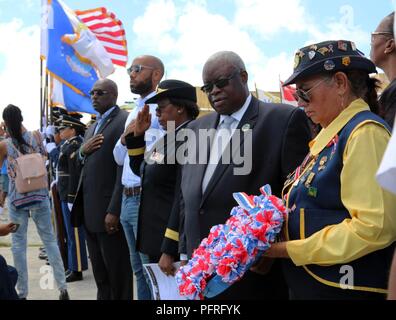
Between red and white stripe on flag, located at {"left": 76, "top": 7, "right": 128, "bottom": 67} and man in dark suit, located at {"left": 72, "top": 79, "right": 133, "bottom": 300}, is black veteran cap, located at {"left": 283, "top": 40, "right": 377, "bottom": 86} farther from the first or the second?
red and white stripe on flag, located at {"left": 76, "top": 7, "right": 128, "bottom": 67}

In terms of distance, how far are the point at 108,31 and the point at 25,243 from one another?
6372 millimetres

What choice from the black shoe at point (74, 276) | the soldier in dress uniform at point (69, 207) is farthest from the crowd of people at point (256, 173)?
the black shoe at point (74, 276)

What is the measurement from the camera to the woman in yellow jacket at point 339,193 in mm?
1953

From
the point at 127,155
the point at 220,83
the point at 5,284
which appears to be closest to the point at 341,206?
the point at 220,83

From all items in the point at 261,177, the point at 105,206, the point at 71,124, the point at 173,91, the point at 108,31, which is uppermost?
the point at 108,31

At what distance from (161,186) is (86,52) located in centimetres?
680

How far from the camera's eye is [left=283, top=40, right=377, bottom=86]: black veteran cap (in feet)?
7.33

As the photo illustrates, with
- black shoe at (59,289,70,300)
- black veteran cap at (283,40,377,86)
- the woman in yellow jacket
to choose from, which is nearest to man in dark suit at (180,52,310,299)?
the woman in yellow jacket

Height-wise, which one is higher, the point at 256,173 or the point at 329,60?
the point at 329,60

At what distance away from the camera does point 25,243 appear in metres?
5.73

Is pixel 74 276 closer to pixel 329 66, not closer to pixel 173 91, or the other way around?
pixel 173 91

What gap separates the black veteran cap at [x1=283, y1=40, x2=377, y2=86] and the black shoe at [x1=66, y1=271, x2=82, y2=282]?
5.36 metres
